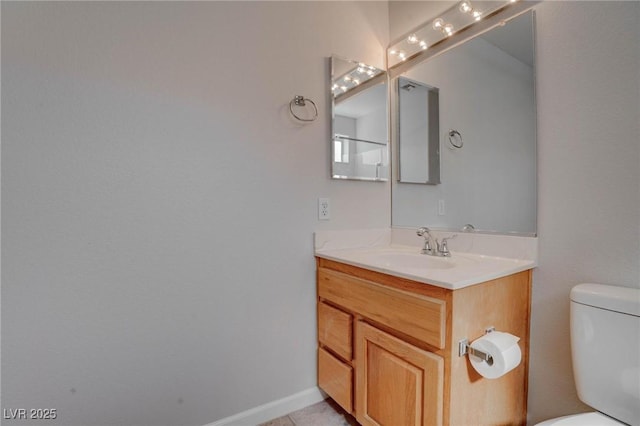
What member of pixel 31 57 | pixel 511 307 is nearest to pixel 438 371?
pixel 511 307

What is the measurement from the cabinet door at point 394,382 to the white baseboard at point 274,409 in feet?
1.19

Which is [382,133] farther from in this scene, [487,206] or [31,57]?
[31,57]

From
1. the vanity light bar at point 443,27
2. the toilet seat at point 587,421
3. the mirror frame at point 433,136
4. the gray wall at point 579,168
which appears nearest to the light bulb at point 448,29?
the vanity light bar at point 443,27

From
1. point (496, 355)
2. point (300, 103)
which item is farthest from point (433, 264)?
point (300, 103)

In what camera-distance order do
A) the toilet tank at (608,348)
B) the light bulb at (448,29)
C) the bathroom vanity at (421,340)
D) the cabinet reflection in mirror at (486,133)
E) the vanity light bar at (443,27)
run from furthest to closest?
the light bulb at (448,29)
the vanity light bar at (443,27)
the cabinet reflection in mirror at (486,133)
the bathroom vanity at (421,340)
the toilet tank at (608,348)

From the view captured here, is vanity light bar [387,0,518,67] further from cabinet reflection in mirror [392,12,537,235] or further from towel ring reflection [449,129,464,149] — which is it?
towel ring reflection [449,129,464,149]

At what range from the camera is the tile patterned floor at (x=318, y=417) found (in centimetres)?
145

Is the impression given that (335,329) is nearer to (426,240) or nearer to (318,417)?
(318,417)

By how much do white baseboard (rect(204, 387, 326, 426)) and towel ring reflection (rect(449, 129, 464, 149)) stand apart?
1585 mm

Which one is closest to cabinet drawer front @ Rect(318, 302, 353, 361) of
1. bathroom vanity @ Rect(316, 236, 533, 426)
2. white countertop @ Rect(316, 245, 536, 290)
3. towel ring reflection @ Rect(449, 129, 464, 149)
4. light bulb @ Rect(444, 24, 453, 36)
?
bathroom vanity @ Rect(316, 236, 533, 426)

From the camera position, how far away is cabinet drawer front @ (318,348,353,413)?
4.51 ft

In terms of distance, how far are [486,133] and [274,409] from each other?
1785 mm

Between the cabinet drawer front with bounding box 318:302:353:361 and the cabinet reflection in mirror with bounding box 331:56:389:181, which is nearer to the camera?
the cabinet drawer front with bounding box 318:302:353:361

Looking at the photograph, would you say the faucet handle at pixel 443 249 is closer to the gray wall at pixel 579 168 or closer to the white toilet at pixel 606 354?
the gray wall at pixel 579 168
